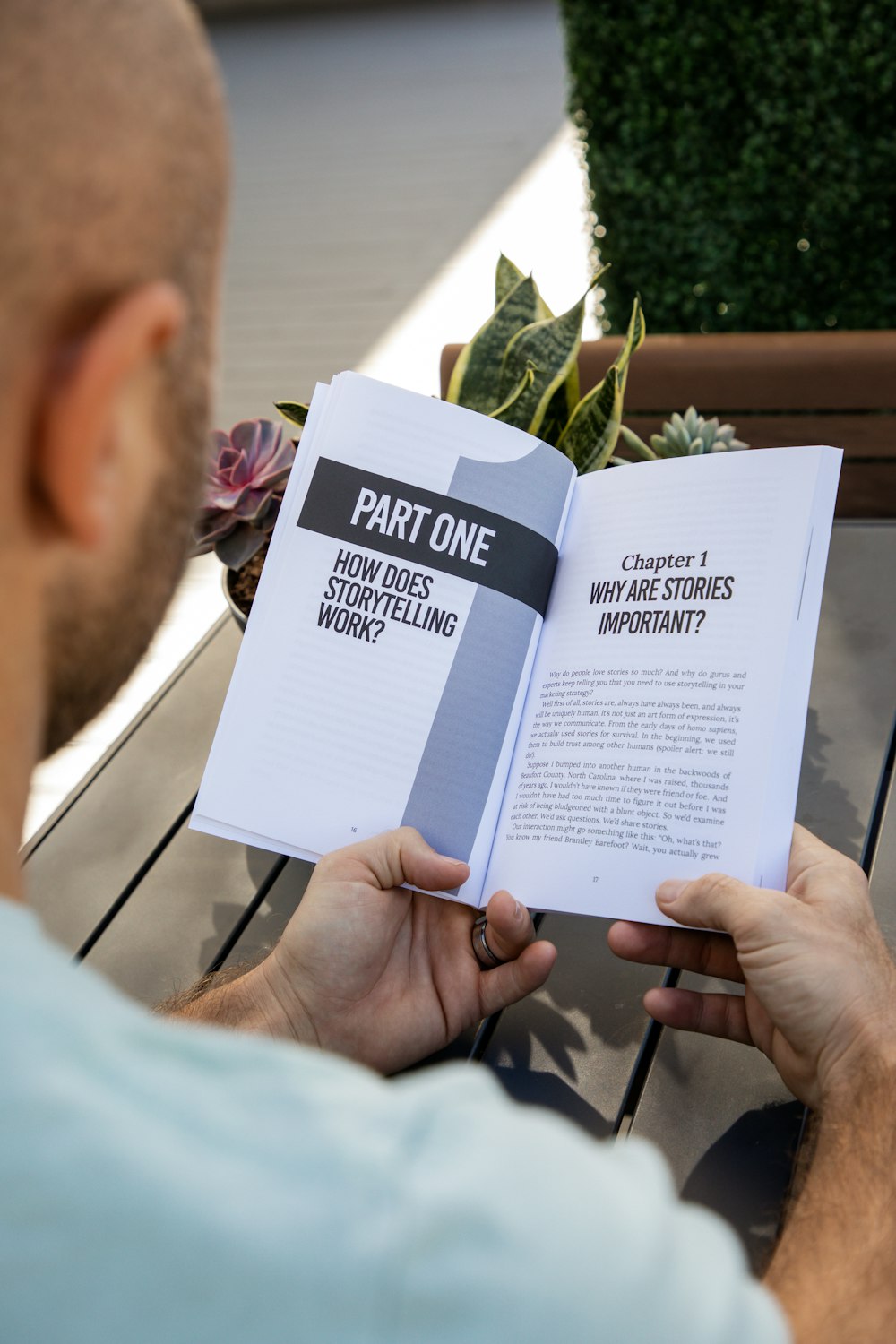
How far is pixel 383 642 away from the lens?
0.89 metres

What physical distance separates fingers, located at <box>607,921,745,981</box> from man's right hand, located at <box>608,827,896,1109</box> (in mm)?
38

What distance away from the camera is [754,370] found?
158 centimetres

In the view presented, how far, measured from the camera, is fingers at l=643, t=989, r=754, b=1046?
0.82 metres

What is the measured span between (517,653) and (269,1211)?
561mm

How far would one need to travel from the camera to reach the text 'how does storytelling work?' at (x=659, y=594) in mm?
854

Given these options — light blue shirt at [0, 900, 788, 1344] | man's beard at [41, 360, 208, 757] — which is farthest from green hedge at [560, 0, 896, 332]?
light blue shirt at [0, 900, 788, 1344]

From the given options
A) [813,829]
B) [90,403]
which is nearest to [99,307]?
[90,403]

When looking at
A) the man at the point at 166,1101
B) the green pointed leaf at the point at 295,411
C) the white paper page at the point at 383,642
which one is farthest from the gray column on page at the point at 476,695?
the man at the point at 166,1101

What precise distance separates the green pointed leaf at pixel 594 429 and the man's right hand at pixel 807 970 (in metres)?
0.38

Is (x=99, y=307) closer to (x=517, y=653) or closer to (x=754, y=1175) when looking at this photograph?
(x=517, y=653)

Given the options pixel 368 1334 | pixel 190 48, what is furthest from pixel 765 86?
pixel 368 1334

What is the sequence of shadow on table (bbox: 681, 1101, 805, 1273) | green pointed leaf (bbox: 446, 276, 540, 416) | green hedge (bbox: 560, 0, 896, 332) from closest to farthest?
shadow on table (bbox: 681, 1101, 805, 1273) → green pointed leaf (bbox: 446, 276, 540, 416) → green hedge (bbox: 560, 0, 896, 332)

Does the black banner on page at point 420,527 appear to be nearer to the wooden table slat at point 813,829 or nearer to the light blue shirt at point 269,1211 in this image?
the wooden table slat at point 813,829

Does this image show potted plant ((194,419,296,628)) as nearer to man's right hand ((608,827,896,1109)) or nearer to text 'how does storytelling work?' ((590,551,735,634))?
text 'how does storytelling work?' ((590,551,735,634))
